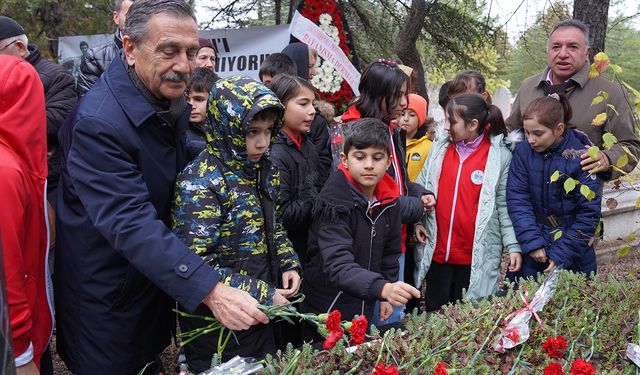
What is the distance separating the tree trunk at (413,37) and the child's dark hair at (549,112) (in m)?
3.17

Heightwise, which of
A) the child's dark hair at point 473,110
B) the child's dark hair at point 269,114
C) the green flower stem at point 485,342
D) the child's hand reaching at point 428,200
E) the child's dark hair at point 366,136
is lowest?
the green flower stem at point 485,342

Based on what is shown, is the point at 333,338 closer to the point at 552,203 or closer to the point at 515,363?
the point at 515,363

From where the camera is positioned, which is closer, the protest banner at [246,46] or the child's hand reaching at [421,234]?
the child's hand reaching at [421,234]

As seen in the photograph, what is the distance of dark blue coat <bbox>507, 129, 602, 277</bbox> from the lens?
320 cm

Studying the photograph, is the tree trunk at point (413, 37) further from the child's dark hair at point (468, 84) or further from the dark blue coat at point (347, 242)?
the dark blue coat at point (347, 242)

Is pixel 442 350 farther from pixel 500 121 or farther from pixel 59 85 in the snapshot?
pixel 59 85

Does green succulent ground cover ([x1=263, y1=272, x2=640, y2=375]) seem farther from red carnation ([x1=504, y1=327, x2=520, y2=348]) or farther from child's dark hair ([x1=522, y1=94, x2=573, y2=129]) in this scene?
child's dark hair ([x1=522, y1=94, x2=573, y2=129])

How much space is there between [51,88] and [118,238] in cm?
178

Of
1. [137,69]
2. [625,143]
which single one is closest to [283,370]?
[137,69]

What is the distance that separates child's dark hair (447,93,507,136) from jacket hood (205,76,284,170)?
1542 mm

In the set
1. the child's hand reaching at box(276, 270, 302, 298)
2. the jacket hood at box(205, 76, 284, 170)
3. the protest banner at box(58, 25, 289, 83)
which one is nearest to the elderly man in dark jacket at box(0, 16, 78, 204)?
the jacket hood at box(205, 76, 284, 170)

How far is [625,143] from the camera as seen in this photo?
3.54 m

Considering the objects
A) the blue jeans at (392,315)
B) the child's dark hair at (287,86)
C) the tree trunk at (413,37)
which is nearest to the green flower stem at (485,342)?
the blue jeans at (392,315)

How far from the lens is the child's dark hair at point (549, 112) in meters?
3.18
